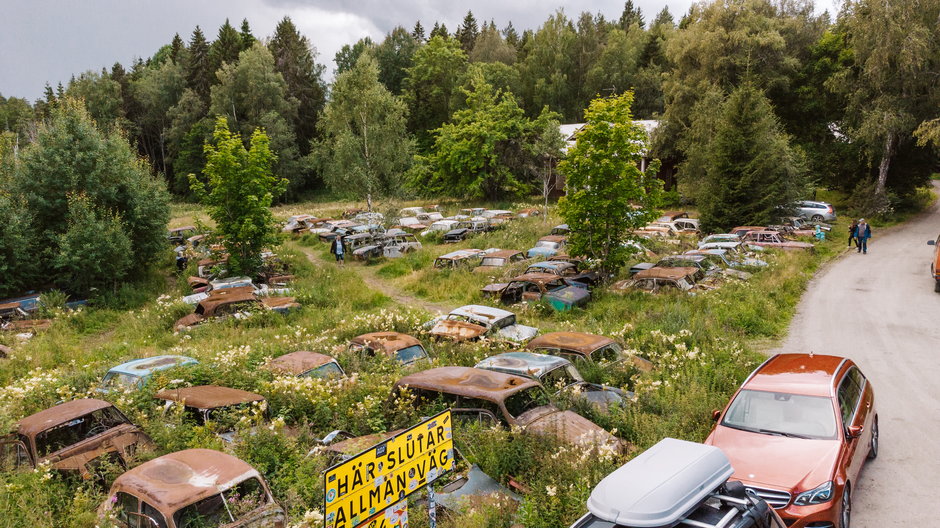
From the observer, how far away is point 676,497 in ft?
13.2

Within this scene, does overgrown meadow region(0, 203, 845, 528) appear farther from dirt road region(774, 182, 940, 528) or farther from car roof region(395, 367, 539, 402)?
dirt road region(774, 182, 940, 528)

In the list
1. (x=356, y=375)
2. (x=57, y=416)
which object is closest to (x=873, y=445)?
(x=356, y=375)

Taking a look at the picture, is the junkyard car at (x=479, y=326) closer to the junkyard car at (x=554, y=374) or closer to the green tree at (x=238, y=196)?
the junkyard car at (x=554, y=374)

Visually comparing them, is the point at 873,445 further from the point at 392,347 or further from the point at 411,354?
the point at 392,347

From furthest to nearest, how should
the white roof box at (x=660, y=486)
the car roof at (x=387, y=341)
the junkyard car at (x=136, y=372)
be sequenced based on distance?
the car roof at (x=387, y=341) → the junkyard car at (x=136, y=372) → the white roof box at (x=660, y=486)

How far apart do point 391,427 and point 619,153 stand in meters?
13.0

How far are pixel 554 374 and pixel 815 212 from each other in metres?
28.3

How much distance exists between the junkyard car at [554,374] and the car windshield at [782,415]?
1.82 meters

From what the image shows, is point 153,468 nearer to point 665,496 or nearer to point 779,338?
point 665,496

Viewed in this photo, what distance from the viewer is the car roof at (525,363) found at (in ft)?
30.0

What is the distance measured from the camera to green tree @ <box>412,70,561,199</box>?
4247cm

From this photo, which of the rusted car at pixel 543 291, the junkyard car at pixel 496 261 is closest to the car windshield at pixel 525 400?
the rusted car at pixel 543 291

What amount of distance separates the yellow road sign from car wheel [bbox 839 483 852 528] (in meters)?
4.50

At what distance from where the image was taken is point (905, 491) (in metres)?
7.09
